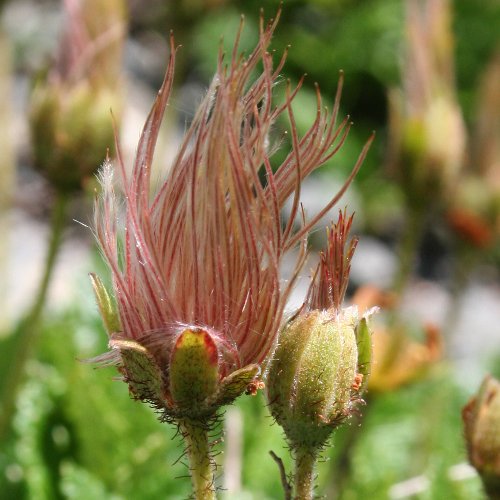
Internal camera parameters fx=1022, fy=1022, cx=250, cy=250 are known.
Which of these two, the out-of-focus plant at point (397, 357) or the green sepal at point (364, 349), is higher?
the out-of-focus plant at point (397, 357)

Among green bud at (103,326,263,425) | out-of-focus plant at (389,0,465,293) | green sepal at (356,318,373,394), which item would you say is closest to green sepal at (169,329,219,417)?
green bud at (103,326,263,425)

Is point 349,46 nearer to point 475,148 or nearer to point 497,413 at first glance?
point 475,148

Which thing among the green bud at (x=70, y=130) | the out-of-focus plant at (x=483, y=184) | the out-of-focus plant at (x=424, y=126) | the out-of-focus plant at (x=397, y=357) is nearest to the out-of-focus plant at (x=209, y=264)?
the green bud at (x=70, y=130)

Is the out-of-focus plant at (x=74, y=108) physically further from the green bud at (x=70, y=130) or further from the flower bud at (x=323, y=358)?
the flower bud at (x=323, y=358)

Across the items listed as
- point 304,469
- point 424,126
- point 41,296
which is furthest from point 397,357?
point 304,469

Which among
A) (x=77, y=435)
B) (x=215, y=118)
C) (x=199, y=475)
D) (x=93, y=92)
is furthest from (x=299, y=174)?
(x=77, y=435)

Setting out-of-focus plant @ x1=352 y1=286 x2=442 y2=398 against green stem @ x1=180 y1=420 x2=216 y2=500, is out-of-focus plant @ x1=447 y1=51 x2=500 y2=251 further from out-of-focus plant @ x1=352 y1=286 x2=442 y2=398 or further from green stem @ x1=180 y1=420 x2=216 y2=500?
green stem @ x1=180 y1=420 x2=216 y2=500
